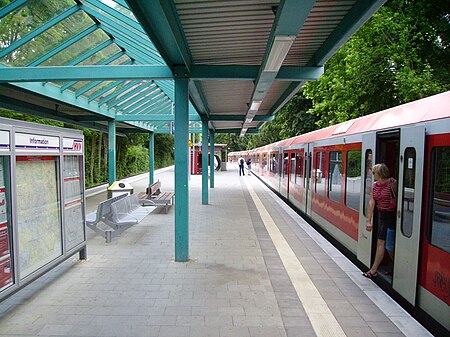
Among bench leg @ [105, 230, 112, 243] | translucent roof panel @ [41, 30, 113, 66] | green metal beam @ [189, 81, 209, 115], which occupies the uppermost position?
translucent roof panel @ [41, 30, 113, 66]

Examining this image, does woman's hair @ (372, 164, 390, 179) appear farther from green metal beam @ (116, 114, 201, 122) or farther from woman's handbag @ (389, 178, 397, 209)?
green metal beam @ (116, 114, 201, 122)

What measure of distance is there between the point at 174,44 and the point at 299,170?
749cm

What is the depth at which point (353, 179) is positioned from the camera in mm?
6141

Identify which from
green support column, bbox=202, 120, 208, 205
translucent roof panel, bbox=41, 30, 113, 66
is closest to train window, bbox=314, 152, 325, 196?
green support column, bbox=202, 120, 208, 205

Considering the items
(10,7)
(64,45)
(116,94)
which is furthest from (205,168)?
(10,7)

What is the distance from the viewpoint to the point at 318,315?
3.78 metres

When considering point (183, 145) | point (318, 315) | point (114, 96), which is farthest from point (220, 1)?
point (114, 96)

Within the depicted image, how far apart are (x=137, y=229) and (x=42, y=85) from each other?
404 centimetres

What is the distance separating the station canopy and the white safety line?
2.95 m

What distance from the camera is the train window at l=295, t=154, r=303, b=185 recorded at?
1085 centimetres

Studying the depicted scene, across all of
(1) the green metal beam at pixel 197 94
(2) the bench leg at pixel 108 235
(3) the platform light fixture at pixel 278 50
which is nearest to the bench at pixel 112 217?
(2) the bench leg at pixel 108 235

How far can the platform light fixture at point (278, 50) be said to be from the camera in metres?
3.67

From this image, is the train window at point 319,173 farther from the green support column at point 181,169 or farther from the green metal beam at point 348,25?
the green support column at point 181,169

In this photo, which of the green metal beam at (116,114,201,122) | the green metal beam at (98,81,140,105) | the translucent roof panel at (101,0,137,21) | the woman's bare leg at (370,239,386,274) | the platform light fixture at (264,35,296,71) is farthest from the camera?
the green metal beam at (116,114,201,122)
